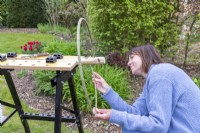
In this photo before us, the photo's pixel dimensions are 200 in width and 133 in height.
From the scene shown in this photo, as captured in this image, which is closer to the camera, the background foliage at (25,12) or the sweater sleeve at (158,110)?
the sweater sleeve at (158,110)

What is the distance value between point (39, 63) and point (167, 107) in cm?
103

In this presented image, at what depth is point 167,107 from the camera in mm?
1763

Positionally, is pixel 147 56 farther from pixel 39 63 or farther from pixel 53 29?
pixel 53 29

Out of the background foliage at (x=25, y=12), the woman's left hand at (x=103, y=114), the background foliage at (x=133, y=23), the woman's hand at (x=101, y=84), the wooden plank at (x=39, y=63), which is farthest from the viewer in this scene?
the background foliage at (x=25, y=12)

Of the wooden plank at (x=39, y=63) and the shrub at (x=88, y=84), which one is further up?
the wooden plank at (x=39, y=63)

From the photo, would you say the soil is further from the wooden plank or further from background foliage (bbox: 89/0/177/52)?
background foliage (bbox: 89/0/177/52)

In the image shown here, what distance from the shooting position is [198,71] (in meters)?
5.59

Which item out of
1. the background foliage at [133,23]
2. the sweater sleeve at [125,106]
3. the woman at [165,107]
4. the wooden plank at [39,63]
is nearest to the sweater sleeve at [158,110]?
the woman at [165,107]

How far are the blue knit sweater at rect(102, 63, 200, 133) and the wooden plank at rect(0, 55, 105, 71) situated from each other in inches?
22.6

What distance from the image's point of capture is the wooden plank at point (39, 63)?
221 cm

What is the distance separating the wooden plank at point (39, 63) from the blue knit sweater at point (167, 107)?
57cm

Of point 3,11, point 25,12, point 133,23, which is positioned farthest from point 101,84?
point 3,11

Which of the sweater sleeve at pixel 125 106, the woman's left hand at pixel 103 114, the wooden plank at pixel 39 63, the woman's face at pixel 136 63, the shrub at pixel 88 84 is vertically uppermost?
the woman's face at pixel 136 63

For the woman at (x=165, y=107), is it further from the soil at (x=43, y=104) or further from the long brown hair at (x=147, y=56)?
the soil at (x=43, y=104)
